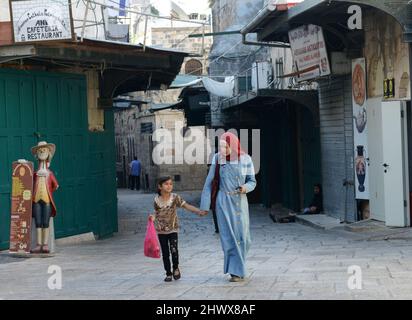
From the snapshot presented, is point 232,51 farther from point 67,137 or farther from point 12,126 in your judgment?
point 12,126

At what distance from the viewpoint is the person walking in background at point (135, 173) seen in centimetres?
3915

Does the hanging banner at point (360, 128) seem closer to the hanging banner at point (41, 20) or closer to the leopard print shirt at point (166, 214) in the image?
the hanging banner at point (41, 20)

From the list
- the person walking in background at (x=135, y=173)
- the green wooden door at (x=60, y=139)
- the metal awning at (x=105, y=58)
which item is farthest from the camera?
the person walking in background at (x=135, y=173)

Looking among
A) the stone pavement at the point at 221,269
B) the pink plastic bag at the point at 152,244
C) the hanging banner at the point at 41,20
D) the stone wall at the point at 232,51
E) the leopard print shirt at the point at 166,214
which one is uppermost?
the stone wall at the point at 232,51

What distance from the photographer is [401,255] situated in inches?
409

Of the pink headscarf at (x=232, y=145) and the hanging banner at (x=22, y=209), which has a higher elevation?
the pink headscarf at (x=232, y=145)

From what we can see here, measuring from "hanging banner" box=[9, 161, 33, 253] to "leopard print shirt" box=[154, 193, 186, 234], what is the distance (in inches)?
147

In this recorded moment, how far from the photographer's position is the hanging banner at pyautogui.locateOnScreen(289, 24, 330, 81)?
1596 centimetres

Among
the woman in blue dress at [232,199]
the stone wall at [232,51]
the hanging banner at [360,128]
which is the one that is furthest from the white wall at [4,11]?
the stone wall at [232,51]

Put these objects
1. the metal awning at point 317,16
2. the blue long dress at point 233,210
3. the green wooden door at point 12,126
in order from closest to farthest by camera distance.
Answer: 1. the blue long dress at point 233,210
2. the metal awning at point 317,16
3. the green wooden door at point 12,126

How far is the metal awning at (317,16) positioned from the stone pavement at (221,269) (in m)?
3.41

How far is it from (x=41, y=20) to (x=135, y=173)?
90.0 ft

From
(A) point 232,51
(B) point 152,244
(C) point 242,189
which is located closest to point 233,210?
(C) point 242,189

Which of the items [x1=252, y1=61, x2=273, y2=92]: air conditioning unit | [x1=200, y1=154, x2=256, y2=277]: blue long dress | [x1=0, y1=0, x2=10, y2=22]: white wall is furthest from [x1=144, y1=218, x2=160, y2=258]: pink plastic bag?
[x1=252, y1=61, x2=273, y2=92]: air conditioning unit
